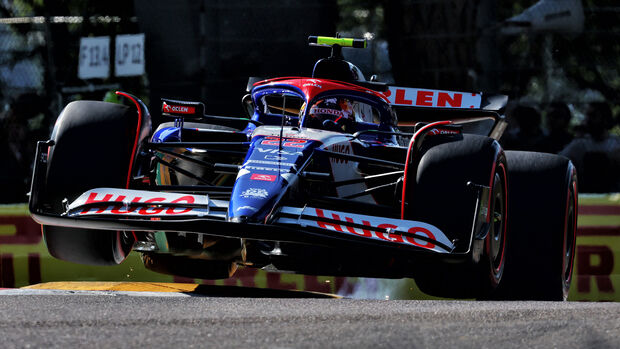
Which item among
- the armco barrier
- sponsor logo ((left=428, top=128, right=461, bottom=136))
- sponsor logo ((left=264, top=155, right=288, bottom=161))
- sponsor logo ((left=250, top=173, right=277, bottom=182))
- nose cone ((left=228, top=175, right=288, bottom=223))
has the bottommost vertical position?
the armco barrier

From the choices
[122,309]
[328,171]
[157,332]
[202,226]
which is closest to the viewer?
[157,332]

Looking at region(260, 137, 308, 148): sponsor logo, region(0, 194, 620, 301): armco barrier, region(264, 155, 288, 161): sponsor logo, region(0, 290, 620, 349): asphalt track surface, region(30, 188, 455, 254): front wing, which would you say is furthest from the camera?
region(0, 194, 620, 301): armco barrier

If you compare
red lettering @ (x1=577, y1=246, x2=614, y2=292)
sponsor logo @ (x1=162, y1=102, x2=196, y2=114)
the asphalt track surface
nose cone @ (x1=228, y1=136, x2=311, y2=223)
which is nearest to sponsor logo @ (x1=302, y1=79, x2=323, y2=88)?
sponsor logo @ (x1=162, y1=102, x2=196, y2=114)

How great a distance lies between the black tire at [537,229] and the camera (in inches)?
251

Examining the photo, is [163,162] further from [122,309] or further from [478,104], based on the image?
[478,104]

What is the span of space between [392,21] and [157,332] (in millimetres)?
7752

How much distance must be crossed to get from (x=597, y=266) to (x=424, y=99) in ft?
5.39

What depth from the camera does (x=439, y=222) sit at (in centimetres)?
528

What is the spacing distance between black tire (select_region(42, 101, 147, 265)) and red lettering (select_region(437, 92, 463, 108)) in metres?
2.70

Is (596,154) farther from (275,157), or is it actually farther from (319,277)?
(275,157)

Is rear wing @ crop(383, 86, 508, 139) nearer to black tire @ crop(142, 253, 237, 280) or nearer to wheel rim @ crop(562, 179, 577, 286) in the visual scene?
wheel rim @ crop(562, 179, 577, 286)

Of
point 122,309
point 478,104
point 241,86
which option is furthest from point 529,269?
point 241,86

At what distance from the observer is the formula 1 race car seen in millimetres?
5180

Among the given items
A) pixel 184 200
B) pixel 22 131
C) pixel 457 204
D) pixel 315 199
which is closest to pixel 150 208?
pixel 184 200
